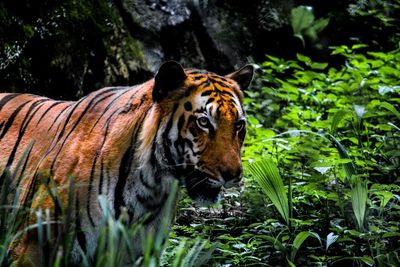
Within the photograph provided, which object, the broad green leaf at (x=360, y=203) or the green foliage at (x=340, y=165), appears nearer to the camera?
the broad green leaf at (x=360, y=203)

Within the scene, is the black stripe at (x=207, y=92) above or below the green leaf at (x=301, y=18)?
above

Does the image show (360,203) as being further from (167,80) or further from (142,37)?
(142,37)

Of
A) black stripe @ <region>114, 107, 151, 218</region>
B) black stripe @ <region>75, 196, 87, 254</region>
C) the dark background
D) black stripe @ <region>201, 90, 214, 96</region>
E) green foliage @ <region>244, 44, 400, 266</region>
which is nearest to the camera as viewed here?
black stripe @ <region>75, 196, 87, 254</region>

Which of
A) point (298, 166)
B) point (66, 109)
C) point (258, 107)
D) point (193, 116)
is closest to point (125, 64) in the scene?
point (258, 107)

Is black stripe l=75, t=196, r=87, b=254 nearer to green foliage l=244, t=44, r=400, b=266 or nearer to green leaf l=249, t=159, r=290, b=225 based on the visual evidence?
green foliage l=244, t=44, r=400, b=266

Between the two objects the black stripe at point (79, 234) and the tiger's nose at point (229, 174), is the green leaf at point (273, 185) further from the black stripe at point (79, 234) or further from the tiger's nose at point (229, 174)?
the black stripe at point (79, 234)

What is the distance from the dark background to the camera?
6.33m

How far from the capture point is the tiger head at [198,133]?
355 cm

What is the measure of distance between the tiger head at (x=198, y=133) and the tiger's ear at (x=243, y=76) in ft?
1.54

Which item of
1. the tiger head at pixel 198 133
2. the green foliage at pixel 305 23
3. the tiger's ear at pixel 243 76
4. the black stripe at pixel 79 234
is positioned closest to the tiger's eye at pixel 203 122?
the tiger head at pixel 198 133

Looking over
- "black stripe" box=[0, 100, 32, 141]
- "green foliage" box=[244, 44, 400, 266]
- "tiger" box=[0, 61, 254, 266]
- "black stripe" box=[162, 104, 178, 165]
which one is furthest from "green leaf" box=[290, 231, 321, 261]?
"black stripe" box=[0, 100, 32, 141]

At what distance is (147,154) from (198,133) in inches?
11.6

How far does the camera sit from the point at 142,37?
7973 mm

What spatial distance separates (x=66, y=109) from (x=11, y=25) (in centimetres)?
235
